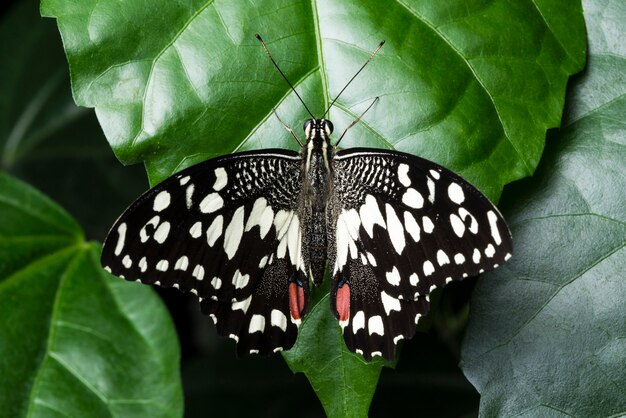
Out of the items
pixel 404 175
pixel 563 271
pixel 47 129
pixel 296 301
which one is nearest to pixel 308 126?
pixel 404 175

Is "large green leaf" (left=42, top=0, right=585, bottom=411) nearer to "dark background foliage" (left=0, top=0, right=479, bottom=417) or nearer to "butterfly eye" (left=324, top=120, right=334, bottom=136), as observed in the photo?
"butterfly eye" (left=324, top=120, right=334, bottom=136)

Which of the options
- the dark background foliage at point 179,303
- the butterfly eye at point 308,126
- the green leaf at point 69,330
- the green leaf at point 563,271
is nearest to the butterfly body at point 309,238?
the butterfly eye at point 308,126

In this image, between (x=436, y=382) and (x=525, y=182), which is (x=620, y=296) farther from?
(x=436, y=382)

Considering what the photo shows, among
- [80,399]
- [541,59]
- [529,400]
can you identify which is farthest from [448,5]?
[80,399]

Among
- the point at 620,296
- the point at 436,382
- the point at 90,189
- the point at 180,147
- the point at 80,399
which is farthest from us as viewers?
the point at 90,189

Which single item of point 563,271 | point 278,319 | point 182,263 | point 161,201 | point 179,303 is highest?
point 161,201

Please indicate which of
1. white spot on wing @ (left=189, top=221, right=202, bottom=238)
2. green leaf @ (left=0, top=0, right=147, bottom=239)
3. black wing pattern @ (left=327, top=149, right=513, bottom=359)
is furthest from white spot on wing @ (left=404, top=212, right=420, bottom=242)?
green leaf @ (left=0, top=0, right=147, bottom=239)

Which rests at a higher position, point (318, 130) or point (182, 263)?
point (318, 130)

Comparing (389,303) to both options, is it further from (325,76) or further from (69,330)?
(69,330)
